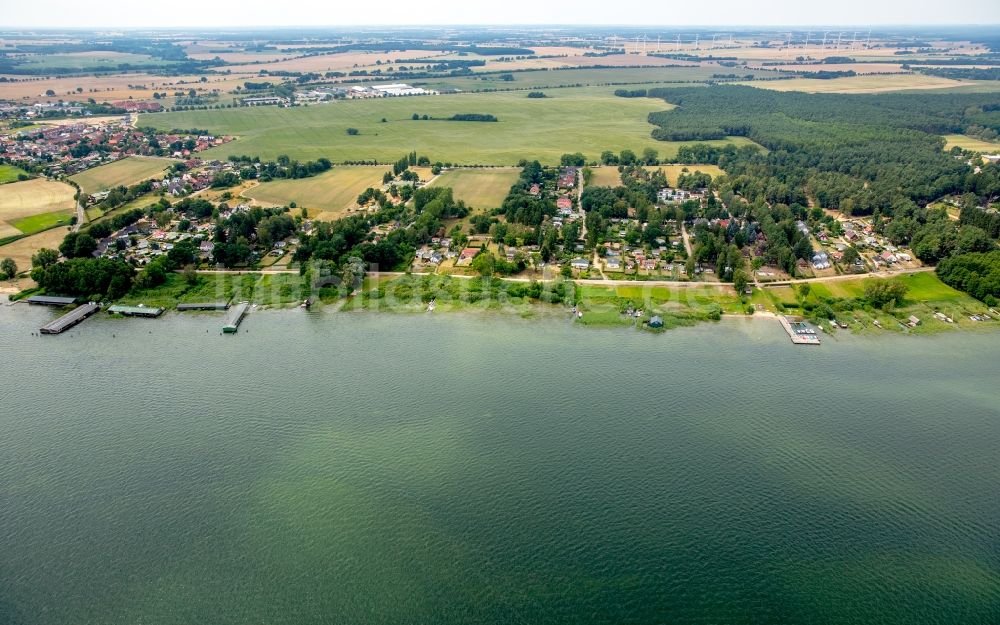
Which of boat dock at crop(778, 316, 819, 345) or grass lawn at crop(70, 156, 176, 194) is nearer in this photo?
boat dock at crop(778, 316, 819, 345)

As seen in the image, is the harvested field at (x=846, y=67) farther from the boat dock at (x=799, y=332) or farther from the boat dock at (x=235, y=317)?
the boat dock at (x=235, y=317)

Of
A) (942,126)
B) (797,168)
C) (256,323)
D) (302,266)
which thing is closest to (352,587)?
(256,323)

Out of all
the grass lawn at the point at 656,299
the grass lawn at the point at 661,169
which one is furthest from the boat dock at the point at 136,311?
the grass lawn at the point at 661,169

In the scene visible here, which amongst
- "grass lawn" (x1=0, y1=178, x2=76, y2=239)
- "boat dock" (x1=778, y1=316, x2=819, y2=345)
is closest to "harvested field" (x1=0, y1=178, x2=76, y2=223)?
"grass lawn" (x1=0, y1=178, x2=76, y2=239)

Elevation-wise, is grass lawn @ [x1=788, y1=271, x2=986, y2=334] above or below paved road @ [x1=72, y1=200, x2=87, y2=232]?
below

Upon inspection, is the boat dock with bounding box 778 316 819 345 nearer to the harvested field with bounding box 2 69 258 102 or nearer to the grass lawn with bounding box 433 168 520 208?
the grass lawn with bounding box 433 168 520 208

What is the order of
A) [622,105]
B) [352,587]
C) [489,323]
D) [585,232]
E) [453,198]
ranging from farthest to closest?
[622,105], [453,198], [585,232], [489,323], [352,587]

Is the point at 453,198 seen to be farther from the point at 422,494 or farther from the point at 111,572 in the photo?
the point at 111,572
